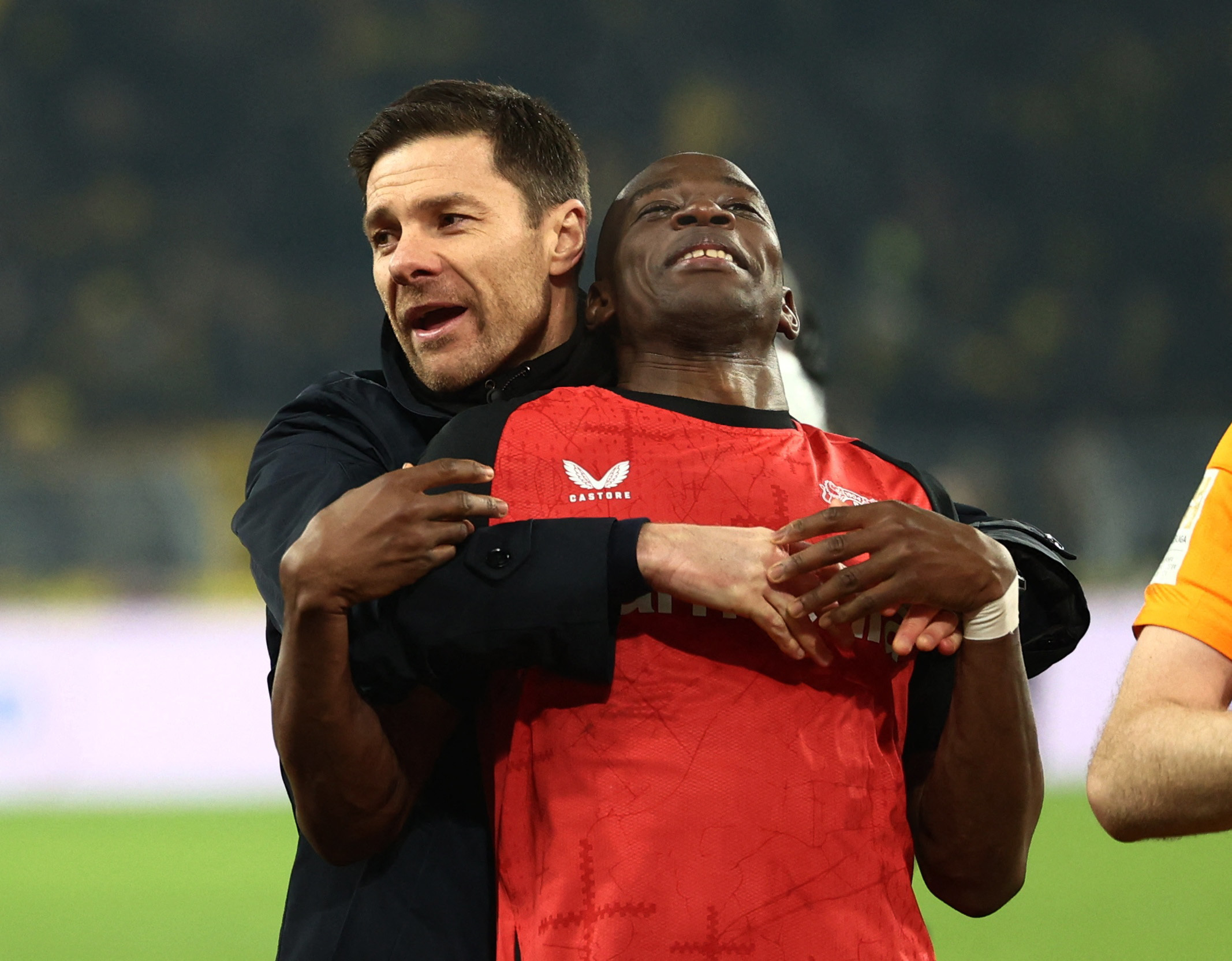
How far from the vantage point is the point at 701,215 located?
79.4 inches

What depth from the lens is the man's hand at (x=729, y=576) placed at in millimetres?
1632

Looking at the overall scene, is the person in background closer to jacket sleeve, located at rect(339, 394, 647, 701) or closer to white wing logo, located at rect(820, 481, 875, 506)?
white wing logo, located at rect(820, 481, 875, 506)

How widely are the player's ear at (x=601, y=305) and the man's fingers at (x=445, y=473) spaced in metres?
0.44

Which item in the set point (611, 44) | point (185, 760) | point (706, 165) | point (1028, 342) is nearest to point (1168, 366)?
point (1028, 342)

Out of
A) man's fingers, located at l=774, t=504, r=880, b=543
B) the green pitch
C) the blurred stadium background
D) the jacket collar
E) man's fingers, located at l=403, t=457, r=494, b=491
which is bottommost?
the green pitch

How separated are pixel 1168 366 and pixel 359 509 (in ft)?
36.9

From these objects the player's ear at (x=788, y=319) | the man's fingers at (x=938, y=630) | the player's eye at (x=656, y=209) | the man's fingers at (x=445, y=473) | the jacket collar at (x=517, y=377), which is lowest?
the man's fingers at (x=938, y=630)

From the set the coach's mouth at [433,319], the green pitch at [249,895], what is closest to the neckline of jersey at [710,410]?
the coach's mouth at [433,319]

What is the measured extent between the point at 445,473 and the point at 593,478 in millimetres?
192

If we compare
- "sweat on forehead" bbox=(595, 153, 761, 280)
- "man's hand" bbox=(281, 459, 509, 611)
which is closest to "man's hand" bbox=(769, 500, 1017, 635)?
"man's hand" bbox=(281, 459, 509, 611)

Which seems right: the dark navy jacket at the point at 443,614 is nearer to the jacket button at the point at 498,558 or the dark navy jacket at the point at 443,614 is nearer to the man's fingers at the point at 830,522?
the jacket button at the point at 498,558

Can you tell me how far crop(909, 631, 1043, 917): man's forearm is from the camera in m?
1.74

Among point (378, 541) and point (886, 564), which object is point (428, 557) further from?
point (886, 564)

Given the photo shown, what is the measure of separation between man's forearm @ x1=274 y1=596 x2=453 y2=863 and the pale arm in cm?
76
